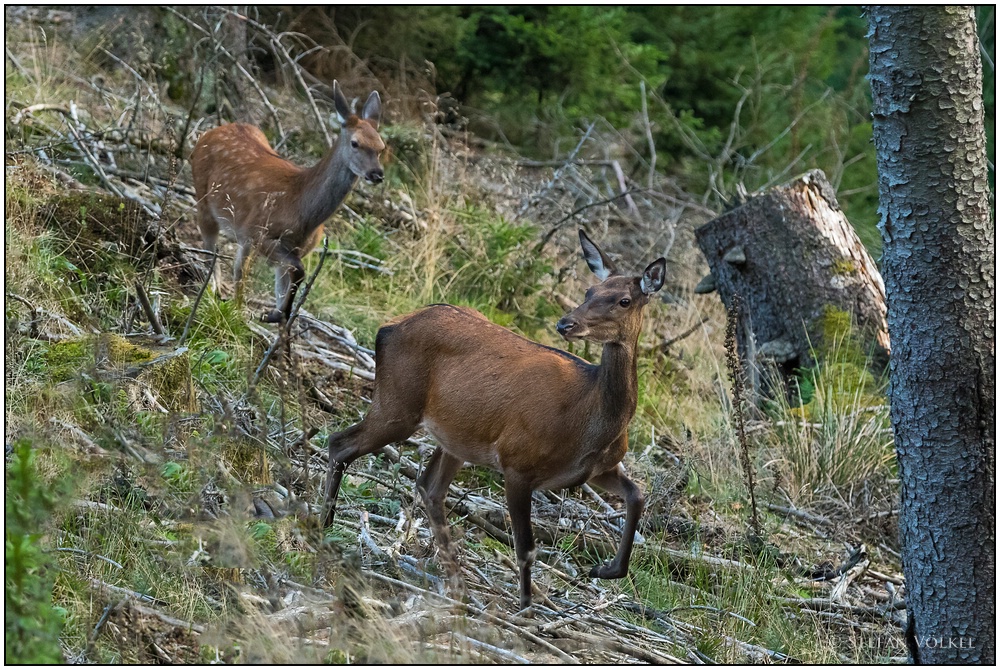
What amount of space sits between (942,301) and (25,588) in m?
3.99

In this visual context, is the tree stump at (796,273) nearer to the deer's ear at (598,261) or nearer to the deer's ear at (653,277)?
the deer's ear at (598,261)

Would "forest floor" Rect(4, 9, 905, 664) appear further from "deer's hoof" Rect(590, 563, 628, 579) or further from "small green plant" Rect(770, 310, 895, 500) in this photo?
"deer's hoof" Rect(590, 563, 628, 579)

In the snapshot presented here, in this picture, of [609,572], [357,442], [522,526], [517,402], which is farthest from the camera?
[357,442]

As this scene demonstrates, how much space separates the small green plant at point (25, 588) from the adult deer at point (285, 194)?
13.0 ft

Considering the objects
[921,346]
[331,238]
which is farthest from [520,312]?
[921,346]

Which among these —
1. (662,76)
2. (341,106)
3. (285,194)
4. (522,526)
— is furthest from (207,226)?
(662,76)

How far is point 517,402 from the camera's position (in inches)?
219

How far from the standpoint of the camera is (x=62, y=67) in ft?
37.0

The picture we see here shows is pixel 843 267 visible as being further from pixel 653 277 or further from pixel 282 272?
pixel 282 272

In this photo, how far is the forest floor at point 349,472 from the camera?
4.90 metres

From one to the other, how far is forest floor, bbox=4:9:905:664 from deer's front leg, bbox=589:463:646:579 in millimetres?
208

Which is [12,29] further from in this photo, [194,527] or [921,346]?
[921,346]

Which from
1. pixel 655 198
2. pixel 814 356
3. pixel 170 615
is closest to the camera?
pixel 170 615

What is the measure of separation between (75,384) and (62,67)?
6306mm
